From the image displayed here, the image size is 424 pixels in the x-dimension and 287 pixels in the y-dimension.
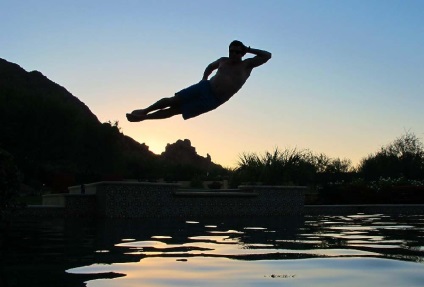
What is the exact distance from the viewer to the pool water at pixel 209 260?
5676 millimetres

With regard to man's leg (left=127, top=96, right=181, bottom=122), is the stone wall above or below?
below

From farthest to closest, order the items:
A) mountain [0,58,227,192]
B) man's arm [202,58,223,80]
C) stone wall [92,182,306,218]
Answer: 1. mountain [0,58,227,192]
2. stone wall [92,182,306,218]
3. man's arm [202,58,223,80]

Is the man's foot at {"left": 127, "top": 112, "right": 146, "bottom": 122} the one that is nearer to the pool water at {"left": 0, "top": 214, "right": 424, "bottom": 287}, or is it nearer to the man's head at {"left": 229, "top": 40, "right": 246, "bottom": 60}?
the man's head at {"left": 229, "top": 40, "right": 246, "bottom": 60}

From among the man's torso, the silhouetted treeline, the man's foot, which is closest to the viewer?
the man's torso

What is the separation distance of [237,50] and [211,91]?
2.11 feet

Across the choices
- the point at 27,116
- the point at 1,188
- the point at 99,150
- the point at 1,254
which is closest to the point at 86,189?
the point at 1,188

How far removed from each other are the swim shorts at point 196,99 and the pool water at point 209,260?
6.32ft

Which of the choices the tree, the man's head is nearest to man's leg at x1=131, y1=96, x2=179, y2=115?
the man's head

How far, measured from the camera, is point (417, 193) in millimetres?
27797

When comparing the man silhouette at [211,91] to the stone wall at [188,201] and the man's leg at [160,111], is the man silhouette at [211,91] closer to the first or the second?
the man's leg at [160,111]

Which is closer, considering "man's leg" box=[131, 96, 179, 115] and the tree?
"man's leg" box=[131, 96, 179, 115]

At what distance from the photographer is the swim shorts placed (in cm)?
764

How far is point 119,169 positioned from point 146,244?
51.3m

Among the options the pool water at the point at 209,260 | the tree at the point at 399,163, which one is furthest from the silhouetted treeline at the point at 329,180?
the pool water at the point at 209,260
